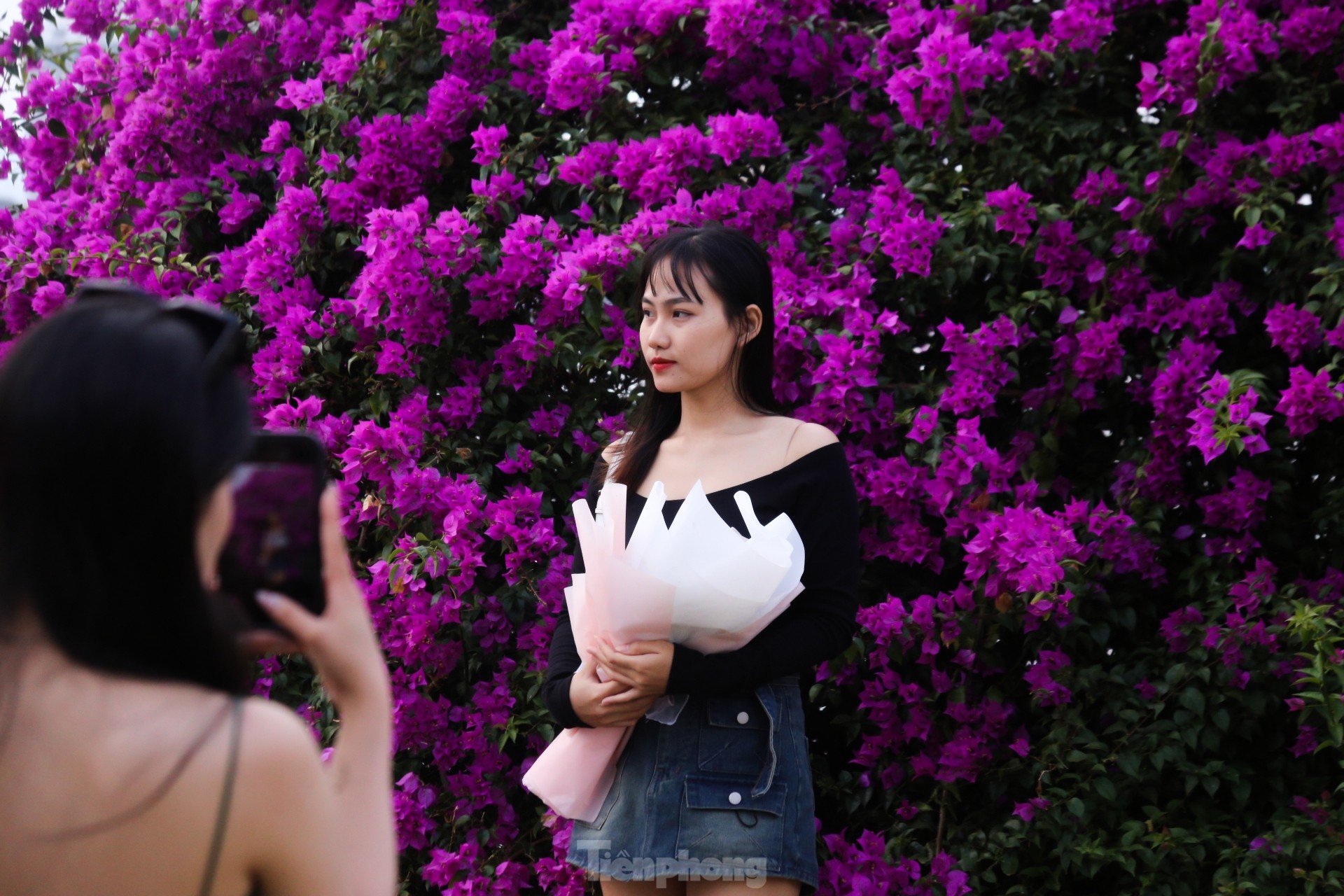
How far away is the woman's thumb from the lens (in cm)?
107

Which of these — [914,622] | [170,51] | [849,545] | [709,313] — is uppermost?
[170,51]

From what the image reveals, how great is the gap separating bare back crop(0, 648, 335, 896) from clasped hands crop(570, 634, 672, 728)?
118cm

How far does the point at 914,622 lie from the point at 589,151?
150 cm

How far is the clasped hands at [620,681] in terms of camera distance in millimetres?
2133

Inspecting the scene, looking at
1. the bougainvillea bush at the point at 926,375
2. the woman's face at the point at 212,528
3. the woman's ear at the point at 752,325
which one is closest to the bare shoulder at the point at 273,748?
the woman's face at the point at 212,528

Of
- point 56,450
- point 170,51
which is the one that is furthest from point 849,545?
point 170,51

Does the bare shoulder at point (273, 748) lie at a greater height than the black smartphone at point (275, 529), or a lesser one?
lesser

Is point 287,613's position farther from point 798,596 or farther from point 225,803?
point 798,596

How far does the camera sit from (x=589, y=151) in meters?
3.37

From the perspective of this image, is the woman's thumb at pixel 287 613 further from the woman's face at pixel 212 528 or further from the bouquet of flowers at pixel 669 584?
the bouquet of flowers at pixel 669 584

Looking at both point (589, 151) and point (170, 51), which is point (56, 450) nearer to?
point (589, 151)

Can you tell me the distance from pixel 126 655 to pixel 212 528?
0.12 metres

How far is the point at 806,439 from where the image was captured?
2391mm

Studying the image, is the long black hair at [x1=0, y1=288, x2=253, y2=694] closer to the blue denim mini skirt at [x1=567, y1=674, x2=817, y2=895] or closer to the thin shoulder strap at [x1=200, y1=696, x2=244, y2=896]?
the thin shoulder strap at [x1=200, y1=696, x2=244, y2=896]
